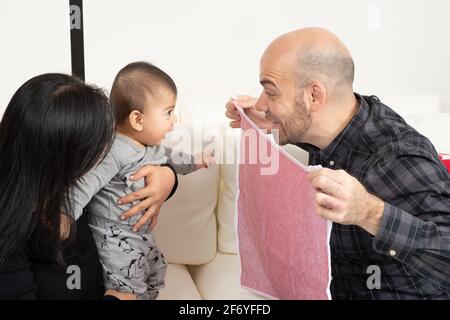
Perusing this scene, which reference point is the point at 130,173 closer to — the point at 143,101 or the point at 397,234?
the point at 143,101

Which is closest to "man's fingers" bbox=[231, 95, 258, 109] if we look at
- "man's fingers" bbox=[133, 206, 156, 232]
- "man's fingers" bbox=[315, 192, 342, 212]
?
"man's fingers" bbox=[133, 206, 156, 232]

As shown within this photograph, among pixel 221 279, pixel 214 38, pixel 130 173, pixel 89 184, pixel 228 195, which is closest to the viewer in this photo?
pixel 89 184

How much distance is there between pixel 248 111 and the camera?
1542 millimetres

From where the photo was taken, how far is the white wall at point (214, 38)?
2.03 meters

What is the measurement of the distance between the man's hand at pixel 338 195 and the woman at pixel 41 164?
0.43m

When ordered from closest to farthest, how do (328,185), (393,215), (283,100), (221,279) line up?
Result: 1. (328,185)
2. (393,215)
3. (283,100)
4. (221,279)

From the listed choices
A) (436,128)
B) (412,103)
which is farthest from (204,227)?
(412,103)

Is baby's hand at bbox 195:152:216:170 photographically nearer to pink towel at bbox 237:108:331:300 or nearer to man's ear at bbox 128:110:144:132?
pink towel at bbox 237:108:331:300

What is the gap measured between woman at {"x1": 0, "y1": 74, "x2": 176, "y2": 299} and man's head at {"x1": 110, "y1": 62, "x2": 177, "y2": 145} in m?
0.24

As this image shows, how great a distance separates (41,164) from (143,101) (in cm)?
37

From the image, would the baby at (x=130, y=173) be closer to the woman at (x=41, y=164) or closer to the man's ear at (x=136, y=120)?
the man's ear at (x=136, y=120)

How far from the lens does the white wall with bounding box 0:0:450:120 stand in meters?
2.03
